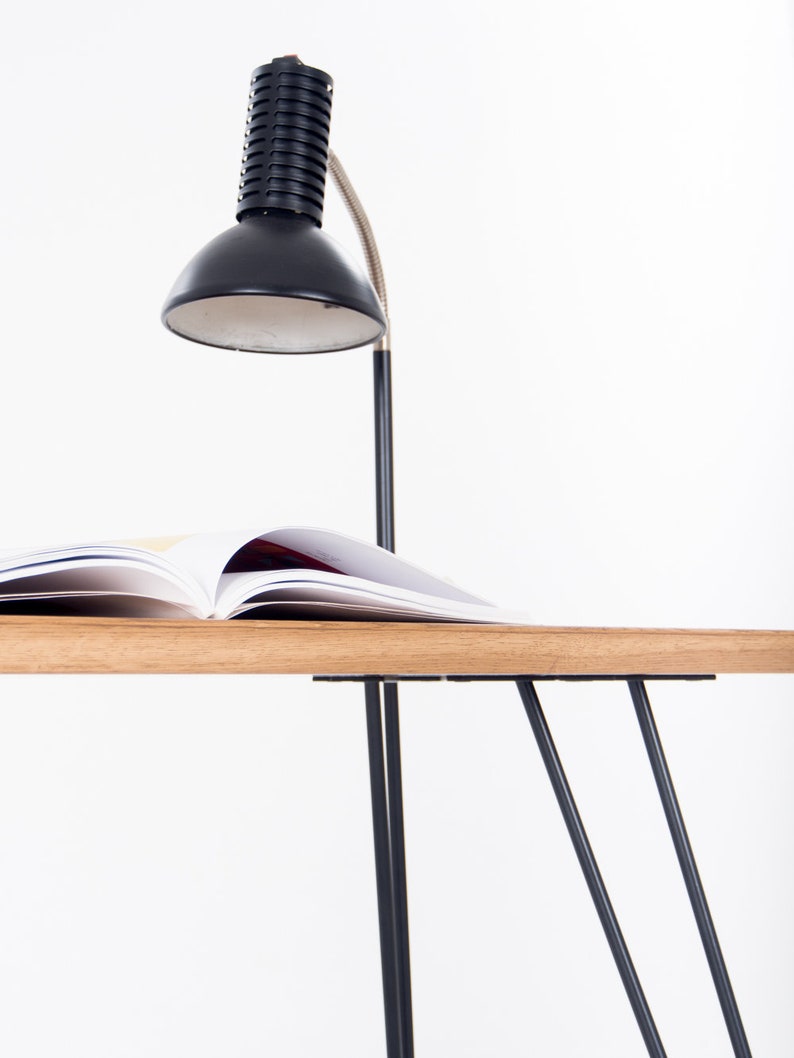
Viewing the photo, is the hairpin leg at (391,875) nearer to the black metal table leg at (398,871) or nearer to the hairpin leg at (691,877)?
the black metal table leg at (398,871)

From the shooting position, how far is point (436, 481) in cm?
223

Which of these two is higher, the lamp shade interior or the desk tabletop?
the lamp shade interior

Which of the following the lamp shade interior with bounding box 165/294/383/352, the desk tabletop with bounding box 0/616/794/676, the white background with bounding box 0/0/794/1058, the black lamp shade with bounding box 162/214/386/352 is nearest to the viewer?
the desk tabletop with bounding box 0/616/794/676

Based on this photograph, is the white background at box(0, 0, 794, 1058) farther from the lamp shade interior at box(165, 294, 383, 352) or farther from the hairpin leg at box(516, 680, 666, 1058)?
the hairpin leg at box(516, 680, 666, 1058)

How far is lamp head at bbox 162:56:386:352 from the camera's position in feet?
2.87

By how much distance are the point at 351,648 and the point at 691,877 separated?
49cm

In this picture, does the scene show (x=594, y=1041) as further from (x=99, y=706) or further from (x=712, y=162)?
(x=712, y=162)

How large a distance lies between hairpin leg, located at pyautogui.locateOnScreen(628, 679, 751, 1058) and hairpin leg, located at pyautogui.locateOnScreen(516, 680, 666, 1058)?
0.06 metres

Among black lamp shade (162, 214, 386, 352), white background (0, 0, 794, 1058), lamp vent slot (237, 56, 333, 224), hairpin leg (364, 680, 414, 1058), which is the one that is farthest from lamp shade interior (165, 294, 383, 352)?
white background (0, 0, 794, 1058)

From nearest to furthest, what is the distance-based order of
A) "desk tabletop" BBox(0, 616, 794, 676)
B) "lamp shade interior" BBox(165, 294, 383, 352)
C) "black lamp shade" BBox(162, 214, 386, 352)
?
"desk tabletop" BBox(0, 616, 794, 676) → "black lamp shade" BBox(162, 214, 386, 352) → "lamp shade interior" BBox(165, 294, 383, 352)

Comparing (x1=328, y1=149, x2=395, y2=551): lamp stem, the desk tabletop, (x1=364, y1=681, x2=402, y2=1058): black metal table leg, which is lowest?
(x1=364, y1=681, x2=402, y2=1058): black metal table leg

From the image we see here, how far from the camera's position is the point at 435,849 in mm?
2188

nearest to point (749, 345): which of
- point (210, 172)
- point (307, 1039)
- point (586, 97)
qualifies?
point (586, 97)

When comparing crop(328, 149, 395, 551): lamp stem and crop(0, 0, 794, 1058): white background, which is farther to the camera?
crop(0, 0, 794, 1058): white background
